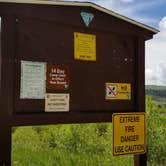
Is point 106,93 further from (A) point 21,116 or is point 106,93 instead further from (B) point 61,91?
(A) point 21,116

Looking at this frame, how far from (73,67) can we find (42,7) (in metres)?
0.84

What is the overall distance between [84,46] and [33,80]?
0.89 metres

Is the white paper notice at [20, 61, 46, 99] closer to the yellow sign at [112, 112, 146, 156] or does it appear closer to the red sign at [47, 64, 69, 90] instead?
the red sign at [47, 64, 69, 90]

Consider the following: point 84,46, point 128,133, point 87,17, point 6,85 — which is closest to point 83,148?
point 128,133

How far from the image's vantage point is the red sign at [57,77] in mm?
5703

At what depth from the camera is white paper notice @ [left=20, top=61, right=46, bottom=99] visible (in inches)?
216

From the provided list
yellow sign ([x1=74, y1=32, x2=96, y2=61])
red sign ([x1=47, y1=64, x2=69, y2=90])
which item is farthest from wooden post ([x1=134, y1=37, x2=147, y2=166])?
red sign ([x1=47, y1=64, x2=69, y2=90])

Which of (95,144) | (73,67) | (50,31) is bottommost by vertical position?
(95,144)

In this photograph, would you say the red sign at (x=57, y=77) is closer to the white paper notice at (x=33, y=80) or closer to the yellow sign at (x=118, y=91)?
the white paper notice at (x=33, y=80)

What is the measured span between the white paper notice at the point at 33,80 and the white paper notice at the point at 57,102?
10cm

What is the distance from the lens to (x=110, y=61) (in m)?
6.34

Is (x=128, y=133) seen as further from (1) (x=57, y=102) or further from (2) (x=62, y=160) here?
(2) (x=62, y=160)

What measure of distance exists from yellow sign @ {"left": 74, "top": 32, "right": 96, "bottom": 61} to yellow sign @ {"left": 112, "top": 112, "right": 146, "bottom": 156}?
862 mm

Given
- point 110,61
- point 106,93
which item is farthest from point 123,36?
point 106,93
